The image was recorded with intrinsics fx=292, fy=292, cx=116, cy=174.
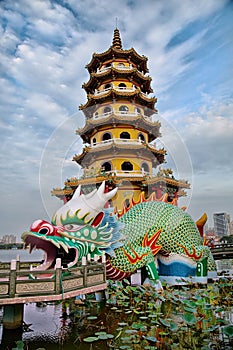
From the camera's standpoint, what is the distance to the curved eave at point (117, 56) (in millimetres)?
17938

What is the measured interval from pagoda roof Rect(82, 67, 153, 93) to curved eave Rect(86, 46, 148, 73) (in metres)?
A: 1.19

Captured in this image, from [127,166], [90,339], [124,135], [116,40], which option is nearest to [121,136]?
[124,135]

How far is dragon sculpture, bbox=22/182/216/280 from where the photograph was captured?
6504 mm

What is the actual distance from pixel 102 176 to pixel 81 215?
26.5 ft

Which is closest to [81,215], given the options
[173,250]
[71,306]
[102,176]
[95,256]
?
[95,256]

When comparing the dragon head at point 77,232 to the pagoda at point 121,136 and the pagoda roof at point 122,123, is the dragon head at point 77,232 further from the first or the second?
the pagoda roof at point 122,123

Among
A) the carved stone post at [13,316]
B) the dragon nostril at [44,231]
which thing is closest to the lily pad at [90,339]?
the carved stone post at [13,316]

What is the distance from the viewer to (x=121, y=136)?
55.0 ft

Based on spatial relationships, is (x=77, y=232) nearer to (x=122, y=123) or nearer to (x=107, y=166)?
(x=107, y=166)

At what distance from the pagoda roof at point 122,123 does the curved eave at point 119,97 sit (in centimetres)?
111

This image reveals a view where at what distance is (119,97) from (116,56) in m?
3.32

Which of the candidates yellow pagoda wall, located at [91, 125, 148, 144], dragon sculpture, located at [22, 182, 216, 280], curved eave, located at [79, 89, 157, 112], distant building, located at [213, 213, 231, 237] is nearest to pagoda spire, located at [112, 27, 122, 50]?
curved eave, located at [79, 89, 157, 112]

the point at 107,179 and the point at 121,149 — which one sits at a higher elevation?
the point at 121,149

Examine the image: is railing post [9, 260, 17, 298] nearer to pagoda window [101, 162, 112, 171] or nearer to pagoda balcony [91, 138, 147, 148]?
pagoda balcony [91, 138, 147, 148]
